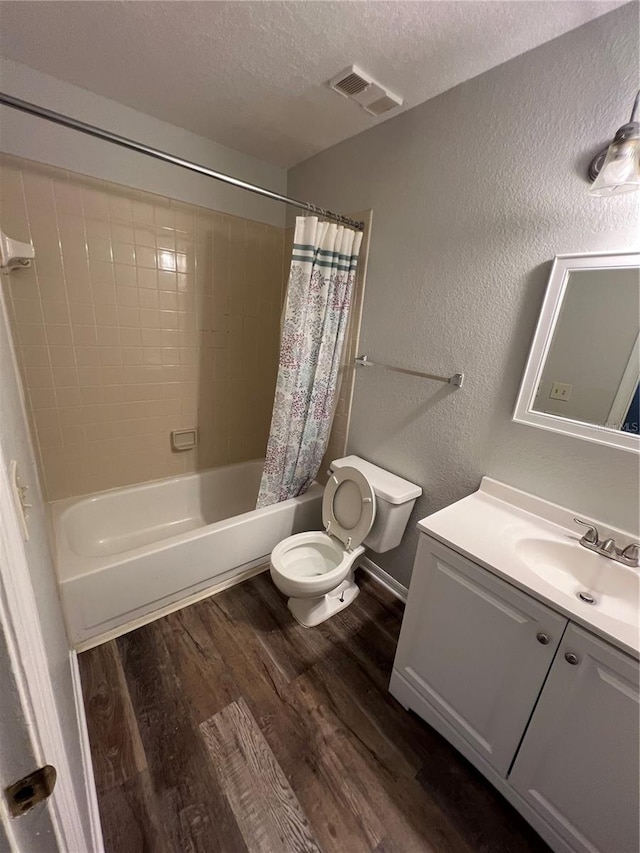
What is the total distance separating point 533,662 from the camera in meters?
0.98

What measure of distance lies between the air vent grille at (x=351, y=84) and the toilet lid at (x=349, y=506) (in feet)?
5.44

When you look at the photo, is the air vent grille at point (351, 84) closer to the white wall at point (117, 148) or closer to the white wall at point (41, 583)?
the white wall at point (117, 148)

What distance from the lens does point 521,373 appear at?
133 centimetres

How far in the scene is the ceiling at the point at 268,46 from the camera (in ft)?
3.59

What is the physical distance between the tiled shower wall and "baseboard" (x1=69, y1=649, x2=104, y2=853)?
1.01 meters

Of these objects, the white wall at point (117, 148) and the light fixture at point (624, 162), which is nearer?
the light fixture at point (624, 162)

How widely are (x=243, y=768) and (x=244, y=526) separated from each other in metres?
0.95

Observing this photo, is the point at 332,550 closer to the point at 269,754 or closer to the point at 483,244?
the point at 269,754

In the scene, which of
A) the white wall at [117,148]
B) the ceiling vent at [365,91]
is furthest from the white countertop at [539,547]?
A: the white wall at [117,148]

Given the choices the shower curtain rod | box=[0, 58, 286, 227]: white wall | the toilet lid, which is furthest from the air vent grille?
the toilet lid

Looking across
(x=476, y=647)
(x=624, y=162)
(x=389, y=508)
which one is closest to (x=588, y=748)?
(x=476, y=647)

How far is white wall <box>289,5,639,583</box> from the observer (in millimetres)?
1106

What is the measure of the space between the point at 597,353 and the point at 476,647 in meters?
1.06

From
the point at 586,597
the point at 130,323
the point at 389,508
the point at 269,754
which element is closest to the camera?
the point at 586,597
